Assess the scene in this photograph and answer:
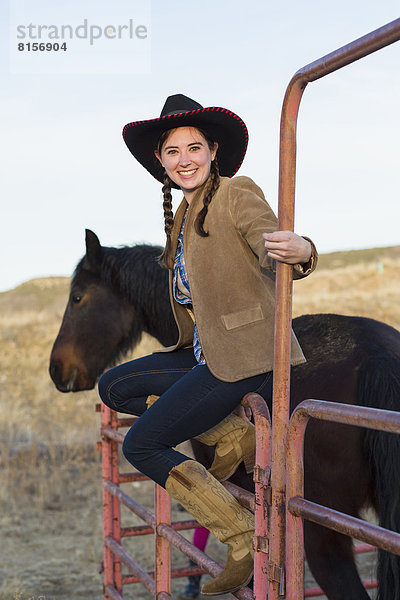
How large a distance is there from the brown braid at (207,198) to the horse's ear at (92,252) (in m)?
2.10

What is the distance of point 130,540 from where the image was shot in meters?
5.94

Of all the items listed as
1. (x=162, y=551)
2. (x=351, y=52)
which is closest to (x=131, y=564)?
(x=162, y=551)

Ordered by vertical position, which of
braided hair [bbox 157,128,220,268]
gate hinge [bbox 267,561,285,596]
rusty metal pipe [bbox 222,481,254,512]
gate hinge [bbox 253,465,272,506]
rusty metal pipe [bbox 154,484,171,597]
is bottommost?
rusty metal pipe [bbox 154,484,171,597]

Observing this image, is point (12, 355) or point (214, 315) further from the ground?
point (214, 315)

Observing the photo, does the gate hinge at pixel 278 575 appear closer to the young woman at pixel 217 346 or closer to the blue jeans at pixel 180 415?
the young woman at pixel 217 346

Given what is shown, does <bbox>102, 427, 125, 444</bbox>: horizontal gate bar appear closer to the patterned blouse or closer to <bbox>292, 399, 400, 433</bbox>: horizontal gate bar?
the patterned blouse

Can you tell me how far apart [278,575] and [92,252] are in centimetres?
292

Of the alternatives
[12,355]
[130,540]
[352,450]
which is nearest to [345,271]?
[12,355]

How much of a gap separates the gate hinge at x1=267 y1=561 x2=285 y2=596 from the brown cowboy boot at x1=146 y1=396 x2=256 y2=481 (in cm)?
40

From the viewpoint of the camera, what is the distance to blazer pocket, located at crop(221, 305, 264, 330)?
2.12m

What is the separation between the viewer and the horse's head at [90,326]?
14.3 feet

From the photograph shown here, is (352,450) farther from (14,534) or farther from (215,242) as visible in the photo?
(14,534)

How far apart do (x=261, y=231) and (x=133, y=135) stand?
0.85m

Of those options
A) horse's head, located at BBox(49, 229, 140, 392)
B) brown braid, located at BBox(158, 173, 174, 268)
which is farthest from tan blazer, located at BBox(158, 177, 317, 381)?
horse's head, located at BBox(49, 229, 140, 392)
